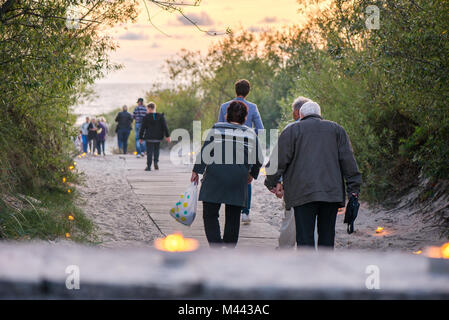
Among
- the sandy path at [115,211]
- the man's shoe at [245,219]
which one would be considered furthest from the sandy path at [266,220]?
the man's shoe at [245,219]

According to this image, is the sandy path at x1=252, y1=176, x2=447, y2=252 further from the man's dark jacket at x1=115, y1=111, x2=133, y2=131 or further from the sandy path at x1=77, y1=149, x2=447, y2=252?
the man's dark jacket at x1=115, y1=111, x2=133, y2=131

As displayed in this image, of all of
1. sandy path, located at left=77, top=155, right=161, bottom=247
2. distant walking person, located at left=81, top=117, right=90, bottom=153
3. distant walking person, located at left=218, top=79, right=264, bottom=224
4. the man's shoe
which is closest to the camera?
sandy path, located at left=77, top=155, right=161, bottom=247

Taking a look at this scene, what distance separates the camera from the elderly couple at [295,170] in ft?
16.4

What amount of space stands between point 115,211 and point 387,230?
425cm

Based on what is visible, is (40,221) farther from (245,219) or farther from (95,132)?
(95,132)

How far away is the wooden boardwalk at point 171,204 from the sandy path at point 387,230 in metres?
0.86

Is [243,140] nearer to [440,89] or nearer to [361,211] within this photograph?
[440,89]

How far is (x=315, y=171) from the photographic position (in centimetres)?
496

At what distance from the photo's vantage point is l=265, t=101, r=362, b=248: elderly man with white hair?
4961 millimetres

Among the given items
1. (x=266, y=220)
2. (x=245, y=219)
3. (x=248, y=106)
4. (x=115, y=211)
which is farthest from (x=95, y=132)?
(x=248, y=106)

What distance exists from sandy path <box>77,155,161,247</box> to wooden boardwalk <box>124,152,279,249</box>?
0.51 feet

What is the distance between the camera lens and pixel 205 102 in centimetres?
2528

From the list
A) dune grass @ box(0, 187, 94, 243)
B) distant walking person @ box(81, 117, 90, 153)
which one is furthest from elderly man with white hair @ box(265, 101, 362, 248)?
distant walking person @ box(81, 117, 90, 153)

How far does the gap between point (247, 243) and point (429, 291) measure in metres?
5.74
